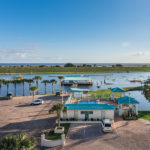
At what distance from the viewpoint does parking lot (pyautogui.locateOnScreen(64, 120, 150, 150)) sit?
637 inches

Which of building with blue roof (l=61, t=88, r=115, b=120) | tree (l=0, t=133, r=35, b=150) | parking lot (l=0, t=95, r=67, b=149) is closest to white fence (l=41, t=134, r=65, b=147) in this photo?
parking lot (l=0, t=95, r=67, b=149)

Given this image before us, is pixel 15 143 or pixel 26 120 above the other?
pixel 15 143

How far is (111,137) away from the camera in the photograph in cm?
1828

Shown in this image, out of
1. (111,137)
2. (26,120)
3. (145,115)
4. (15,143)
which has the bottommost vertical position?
(26,120)

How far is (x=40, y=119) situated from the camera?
2464cm

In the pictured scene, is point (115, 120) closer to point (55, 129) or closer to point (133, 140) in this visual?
point (133, 140)

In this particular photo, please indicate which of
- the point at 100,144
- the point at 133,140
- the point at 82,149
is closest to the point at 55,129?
the point at 82,149

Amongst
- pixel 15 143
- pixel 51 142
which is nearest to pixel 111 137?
pixel 51 142

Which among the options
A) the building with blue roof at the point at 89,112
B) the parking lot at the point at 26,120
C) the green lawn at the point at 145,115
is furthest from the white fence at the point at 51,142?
the green lawn at the point at 145,115

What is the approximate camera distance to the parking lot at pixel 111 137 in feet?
53.1

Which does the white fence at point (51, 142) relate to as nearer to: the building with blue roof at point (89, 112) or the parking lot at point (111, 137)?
the parking lot at point (111, 137)

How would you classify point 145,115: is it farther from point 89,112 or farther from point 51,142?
point 51,142

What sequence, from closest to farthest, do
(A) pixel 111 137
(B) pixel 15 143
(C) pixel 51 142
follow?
(B) pixel 15 143 < (C) pixel 51 142 < (A) pixel 111 137

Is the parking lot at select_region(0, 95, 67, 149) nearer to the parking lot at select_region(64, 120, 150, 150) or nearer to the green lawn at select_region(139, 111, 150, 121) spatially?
the parking lot at select_region(64, 120, 150, 150)
